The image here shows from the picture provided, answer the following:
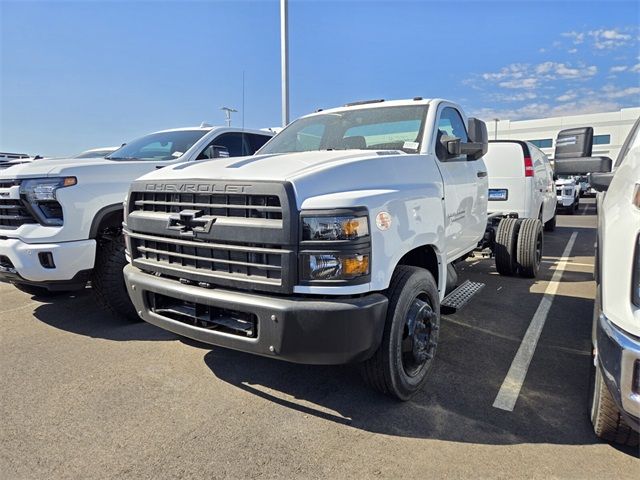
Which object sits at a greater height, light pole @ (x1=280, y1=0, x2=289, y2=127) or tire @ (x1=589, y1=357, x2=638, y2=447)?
light pole @ (x1=280, y1=0, x2=289, y2=127)

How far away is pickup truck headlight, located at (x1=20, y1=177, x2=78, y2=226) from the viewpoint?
3914 millimetres

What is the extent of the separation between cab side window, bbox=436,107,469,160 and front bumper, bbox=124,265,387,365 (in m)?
1.68

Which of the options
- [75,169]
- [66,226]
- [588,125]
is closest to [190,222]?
[66,226]

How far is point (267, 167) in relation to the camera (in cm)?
279

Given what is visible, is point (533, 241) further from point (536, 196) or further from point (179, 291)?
point (179, 291)

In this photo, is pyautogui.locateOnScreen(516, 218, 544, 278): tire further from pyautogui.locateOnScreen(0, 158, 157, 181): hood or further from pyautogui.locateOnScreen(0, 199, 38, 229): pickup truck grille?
pyautogui.locateOnScreen(0, 199, 38, 229): pickup truck grille

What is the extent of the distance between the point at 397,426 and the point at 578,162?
2467 mm

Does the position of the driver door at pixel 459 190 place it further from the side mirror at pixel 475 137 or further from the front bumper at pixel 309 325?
the front bumper at pixel 309 325

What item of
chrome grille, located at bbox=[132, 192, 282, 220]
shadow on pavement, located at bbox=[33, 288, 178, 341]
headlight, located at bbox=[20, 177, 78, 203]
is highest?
headlight, located at bbox=[20, 177, 78, 203]

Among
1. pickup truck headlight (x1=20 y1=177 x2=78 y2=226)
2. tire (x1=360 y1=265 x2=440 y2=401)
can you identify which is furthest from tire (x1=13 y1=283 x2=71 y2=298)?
tire (x1=360 y1=265 x2=440 y2=401)

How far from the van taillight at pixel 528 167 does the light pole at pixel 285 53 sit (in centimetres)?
604

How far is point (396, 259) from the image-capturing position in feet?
8.74

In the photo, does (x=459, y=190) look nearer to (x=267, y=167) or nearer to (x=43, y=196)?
(x=267, y=167)

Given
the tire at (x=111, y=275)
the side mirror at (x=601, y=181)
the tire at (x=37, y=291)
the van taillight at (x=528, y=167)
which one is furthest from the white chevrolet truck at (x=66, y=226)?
the van taillight at (x=528, y=167)
